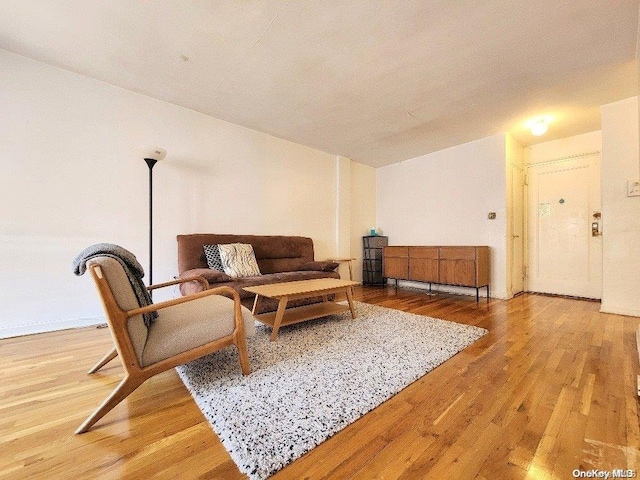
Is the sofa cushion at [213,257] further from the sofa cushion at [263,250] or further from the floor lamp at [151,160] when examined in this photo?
the floor lamp at [151,160]

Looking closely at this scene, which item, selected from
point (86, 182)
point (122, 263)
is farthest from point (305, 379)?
point (86, 182)

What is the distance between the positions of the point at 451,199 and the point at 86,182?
4995 mm

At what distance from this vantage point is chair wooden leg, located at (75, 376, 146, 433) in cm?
116

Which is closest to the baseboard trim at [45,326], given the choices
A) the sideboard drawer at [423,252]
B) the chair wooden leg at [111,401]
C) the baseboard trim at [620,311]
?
the chair wooden leg at [111,401]

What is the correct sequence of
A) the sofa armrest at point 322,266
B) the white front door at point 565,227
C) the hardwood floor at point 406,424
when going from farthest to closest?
1. the white front door at point 565,227
2. the sofa armrest at point 322,266
3. the hardwood floor at point 406,424

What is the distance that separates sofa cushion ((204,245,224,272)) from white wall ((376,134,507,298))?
11.6 ft

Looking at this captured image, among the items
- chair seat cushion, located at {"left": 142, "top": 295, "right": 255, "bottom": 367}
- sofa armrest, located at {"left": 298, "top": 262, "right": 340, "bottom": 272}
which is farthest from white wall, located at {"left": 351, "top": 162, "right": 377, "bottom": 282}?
chair seat cushion, located at {"left": 142, "top": 295, "right": 255, "bottom": 367}

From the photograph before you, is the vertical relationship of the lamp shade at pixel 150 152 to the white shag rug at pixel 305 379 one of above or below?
above

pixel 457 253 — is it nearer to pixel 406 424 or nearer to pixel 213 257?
pixel 406 424

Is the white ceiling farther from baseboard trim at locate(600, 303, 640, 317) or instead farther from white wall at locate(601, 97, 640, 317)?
baseboard trim at locate(600, 303, 640, 317)

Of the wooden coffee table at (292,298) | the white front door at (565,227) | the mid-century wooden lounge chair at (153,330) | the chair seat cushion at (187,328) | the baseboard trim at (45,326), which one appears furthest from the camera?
the white front door at (565,227)

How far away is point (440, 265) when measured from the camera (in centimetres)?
412

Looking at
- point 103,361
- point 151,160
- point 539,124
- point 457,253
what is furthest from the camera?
point 457,253

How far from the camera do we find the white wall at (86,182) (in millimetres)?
2359
